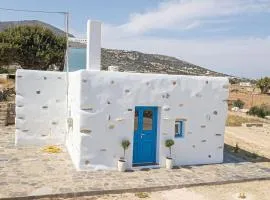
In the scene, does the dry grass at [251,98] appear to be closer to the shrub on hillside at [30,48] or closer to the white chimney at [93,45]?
the shrub on hillside at [30,48]

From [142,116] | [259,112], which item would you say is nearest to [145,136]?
[142,116]

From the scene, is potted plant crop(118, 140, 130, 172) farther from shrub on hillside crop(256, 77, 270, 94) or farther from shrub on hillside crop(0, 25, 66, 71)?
shrub on hillside crop(256, 77, 270, 94)

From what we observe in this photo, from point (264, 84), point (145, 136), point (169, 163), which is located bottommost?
point (169, 163)

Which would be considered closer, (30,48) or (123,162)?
(123,162)

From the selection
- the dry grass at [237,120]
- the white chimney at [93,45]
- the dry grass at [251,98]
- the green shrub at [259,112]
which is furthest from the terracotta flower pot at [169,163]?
the dry grass at [251,98]

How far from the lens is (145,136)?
11.6 metres

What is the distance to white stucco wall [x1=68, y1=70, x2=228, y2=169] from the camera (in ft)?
35.3

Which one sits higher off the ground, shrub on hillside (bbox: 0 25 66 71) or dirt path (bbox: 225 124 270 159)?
shrub on hillside (bbox: 0 25 66 71)

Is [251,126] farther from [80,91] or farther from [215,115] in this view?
[80,91]

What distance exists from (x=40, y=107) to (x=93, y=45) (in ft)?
13.4

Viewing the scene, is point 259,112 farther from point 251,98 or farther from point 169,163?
point 169,163

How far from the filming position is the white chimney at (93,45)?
11.6 meters

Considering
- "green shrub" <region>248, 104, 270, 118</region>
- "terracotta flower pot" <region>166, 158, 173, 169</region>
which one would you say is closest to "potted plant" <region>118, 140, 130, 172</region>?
"terracotta flower pot" <region>166, 158, 173, 169</region>

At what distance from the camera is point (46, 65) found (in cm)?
3919
